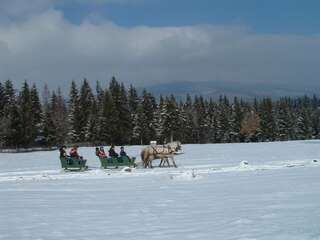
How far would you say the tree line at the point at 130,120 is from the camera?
68.2 m

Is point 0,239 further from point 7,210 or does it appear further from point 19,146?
point 19,146

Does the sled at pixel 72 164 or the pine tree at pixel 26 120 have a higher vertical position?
the pine tree at pixel 26 120

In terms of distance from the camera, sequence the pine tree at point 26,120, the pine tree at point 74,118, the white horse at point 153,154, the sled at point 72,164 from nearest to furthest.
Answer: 1. the sled at point 72,164
2. the white horse at point 153,154
3. the pine tree at point 26,120
4. the pine tree at point 74,118

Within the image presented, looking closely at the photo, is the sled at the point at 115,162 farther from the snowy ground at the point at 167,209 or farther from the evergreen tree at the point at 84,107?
the evergreen tree at the point at 84,107

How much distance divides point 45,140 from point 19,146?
349 centimetres

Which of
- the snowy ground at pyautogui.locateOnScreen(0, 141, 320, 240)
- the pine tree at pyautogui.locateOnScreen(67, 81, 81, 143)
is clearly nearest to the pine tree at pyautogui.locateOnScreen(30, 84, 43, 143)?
the pine tree at pyautogui.locateOnScreen(67, 81, 81, 143)

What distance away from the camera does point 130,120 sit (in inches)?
3066

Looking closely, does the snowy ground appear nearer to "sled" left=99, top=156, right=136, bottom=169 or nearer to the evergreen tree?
"sled" left=99, top=156, right=136, bottom=169

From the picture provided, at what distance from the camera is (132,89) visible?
87250 millimetres

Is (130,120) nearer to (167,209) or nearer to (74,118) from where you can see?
(74,118)

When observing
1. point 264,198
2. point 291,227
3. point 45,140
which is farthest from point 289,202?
point 45,140

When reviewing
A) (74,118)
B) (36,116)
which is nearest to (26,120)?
(36,116)

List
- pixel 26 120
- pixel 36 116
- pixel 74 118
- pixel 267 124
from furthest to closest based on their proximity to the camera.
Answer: pixel 267 124, pixel 74 118, pixel 36 116, pixel 26 120

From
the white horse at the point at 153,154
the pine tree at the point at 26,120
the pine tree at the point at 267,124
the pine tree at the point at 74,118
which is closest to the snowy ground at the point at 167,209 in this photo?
the white horse at the point at 153,154
